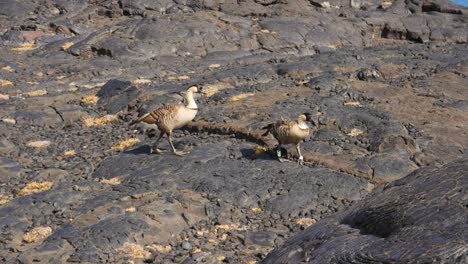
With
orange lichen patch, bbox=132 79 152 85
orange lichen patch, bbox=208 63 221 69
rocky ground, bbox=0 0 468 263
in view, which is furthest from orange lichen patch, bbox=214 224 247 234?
orange lichen patch, bbox=208 63 221 69

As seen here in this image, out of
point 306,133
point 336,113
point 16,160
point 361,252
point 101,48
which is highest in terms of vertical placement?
point 361,252

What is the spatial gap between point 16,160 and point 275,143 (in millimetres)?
8690

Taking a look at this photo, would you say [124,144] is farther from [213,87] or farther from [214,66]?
[214,66]

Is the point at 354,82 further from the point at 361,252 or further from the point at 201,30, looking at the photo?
the point at 361,252

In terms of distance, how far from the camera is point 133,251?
48.9 feet

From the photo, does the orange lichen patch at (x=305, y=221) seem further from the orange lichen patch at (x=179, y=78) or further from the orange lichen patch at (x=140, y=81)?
the orange lichen patch at (x=140, y=81)

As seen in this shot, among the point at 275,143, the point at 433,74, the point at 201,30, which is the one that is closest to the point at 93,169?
the point at 275,143

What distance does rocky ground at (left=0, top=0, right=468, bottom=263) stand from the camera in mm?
14703

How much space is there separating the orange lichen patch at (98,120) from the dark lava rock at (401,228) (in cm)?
1607

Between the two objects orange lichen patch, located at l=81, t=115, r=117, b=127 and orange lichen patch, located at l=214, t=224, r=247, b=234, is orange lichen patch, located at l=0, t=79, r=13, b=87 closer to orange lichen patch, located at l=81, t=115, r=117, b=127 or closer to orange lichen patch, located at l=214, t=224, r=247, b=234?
orange lichen patch, located at l=81, t=115, r=117, b=127

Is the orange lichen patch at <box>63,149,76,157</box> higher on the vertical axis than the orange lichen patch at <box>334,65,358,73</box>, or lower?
higher

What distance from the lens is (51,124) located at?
26031 mm

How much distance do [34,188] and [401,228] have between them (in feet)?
41.1

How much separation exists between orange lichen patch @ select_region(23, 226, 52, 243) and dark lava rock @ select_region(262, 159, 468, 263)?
6994 millimetres
